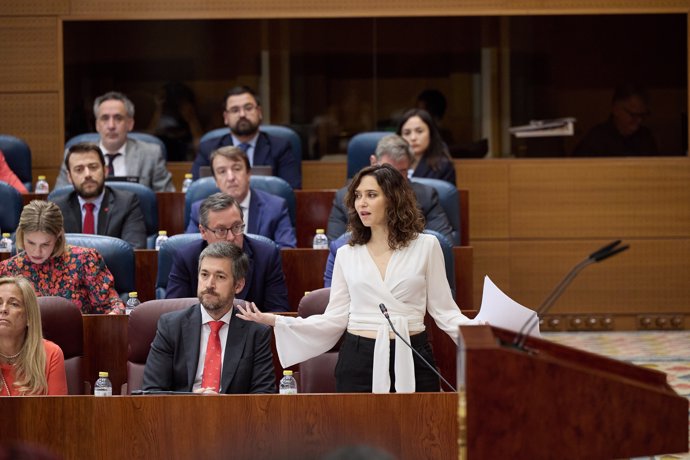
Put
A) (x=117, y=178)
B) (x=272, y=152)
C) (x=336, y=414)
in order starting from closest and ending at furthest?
1. (x=336, y=414)
2. (x=117, y=178)
3. (x=272, y=152)

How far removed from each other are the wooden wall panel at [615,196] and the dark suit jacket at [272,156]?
156 centimetres

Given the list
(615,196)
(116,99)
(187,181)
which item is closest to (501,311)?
(187,181)

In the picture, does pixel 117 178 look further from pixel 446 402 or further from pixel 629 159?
pixel 446 402

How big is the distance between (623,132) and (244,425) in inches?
203

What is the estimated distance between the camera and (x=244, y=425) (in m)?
3.15

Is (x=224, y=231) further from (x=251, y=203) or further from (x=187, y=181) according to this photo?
(x=187, y=181)

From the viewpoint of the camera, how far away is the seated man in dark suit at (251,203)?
5957 millimetres

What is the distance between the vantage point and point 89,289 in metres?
4.96

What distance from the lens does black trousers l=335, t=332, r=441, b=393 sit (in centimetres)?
389

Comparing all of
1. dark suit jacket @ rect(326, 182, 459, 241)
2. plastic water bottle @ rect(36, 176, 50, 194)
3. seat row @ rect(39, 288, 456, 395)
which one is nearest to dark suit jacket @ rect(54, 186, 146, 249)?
dark suit jacket @ rect(326, 182, 459, 241)

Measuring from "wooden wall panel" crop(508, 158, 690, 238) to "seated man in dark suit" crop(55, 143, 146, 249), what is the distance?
2809 millimetres

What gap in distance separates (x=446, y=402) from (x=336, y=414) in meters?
0.29

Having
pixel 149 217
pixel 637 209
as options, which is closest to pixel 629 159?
pixel 637 209

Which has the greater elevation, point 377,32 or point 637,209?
point 377,32
